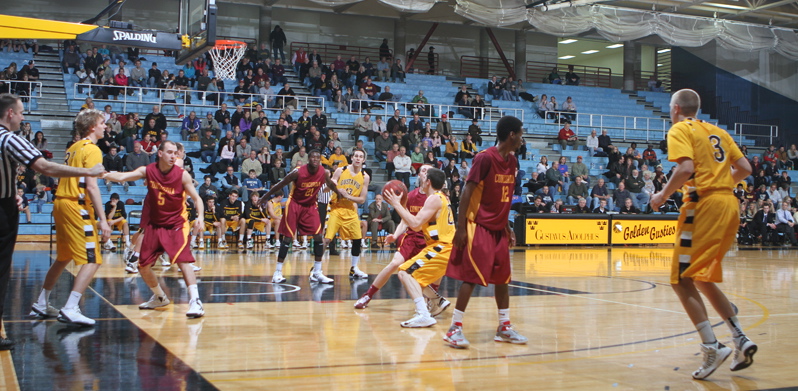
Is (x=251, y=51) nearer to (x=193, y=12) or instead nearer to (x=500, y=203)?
(x=193, y=12)

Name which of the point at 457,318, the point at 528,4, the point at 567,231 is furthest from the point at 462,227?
the point at 528,4

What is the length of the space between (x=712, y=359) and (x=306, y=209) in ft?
22.2

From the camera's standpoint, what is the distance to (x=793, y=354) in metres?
5.73

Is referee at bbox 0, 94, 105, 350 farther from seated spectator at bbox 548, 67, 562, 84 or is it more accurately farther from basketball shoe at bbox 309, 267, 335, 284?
seated spectator at bbox 548, 67, 562, 84

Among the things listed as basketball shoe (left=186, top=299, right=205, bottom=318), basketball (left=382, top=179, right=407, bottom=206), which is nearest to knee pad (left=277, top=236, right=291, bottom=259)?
basketball shoe (left=186, top=299, right=205, bottom=318)

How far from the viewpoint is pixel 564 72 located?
36.7 m

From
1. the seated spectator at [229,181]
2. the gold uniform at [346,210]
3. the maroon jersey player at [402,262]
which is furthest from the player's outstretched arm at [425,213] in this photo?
the seated spectator at [229,181]

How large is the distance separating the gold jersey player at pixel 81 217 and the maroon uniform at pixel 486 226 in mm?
3201

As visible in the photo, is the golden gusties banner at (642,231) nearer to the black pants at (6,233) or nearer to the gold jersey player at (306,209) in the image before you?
the gold jersey player at (306,209)

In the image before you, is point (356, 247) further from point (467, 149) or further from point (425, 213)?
point (467, 149)

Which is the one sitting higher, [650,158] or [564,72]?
[564,72]

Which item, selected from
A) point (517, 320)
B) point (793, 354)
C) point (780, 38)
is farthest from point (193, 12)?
point (780, 38)

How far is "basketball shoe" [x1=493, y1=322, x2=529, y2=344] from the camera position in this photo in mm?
6129

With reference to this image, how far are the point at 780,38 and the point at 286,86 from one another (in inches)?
751
